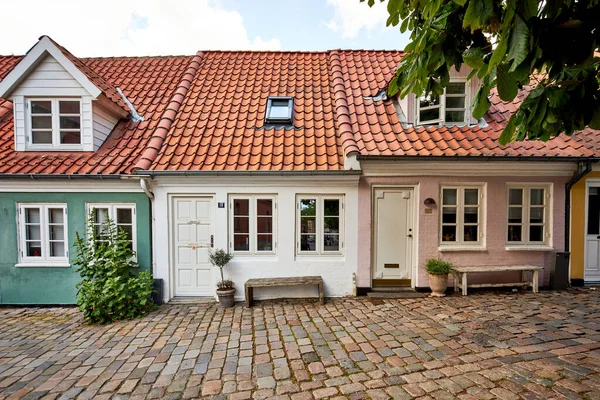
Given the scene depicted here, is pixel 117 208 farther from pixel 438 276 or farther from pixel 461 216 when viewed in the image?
pixel 461 216

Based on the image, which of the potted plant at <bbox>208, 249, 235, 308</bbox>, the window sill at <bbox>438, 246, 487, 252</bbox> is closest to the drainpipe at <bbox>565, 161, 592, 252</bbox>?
the window sill at <bbox>438, 246, 487, 252</bbox>

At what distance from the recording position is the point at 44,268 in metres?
6.49

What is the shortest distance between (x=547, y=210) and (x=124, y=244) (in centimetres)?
1011

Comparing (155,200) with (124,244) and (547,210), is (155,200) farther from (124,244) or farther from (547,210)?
(547,210)

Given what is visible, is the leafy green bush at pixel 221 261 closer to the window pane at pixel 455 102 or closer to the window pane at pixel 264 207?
the window pane at pixel 264 207

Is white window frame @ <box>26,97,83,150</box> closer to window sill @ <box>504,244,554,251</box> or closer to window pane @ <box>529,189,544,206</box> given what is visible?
window sill @ <box>504,244,554,251</box>

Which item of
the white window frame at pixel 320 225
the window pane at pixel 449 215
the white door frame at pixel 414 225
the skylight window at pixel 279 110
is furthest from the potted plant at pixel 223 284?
the window pane at pixel 449 215

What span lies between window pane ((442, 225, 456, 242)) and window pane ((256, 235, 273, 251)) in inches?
165

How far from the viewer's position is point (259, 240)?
6.51m

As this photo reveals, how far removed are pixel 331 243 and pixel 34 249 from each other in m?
7.21

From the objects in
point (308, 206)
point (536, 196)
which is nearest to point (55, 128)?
point (308, 206)

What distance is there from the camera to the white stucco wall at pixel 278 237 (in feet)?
20.7

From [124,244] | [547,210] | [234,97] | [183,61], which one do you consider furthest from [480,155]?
[183,61]

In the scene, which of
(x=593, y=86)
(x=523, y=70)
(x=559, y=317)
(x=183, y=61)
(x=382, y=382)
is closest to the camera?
(x=523, y=70)
